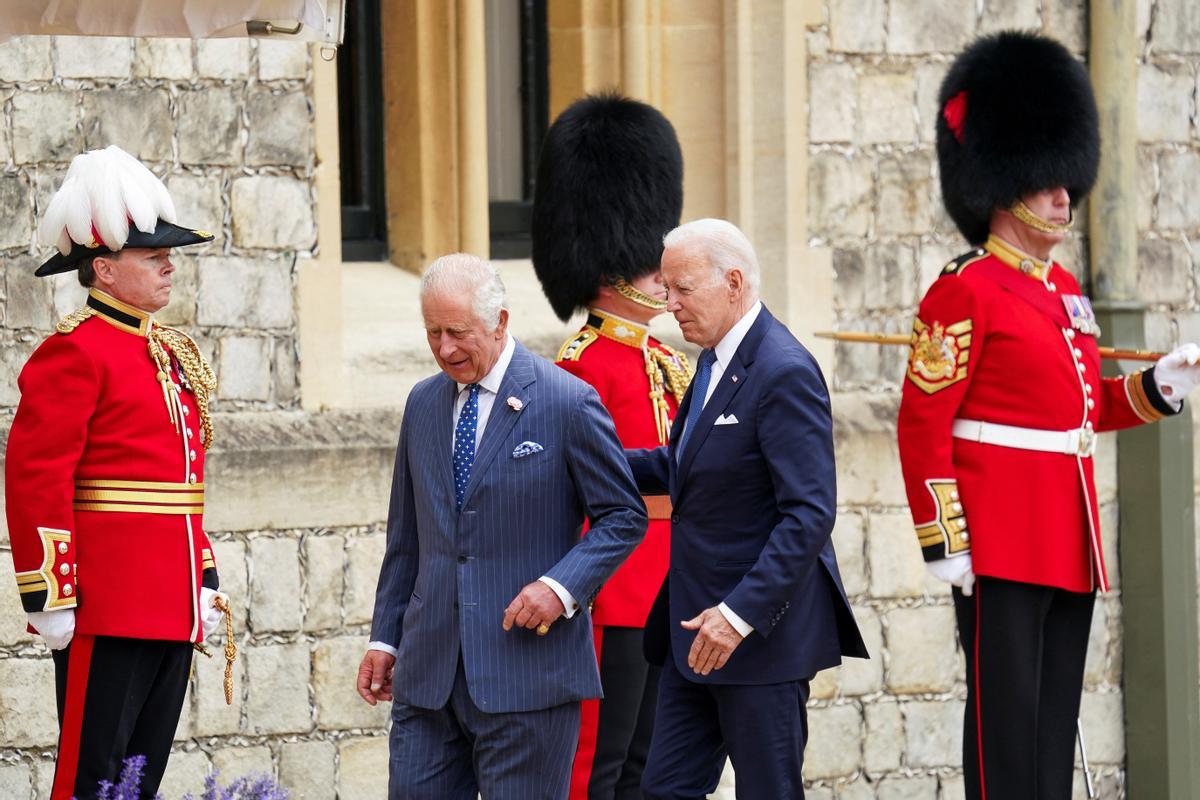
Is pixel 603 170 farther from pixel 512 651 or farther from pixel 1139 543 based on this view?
pixel 1139 543

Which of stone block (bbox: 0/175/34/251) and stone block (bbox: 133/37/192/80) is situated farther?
stone block (bbox: 133/37/192/80)

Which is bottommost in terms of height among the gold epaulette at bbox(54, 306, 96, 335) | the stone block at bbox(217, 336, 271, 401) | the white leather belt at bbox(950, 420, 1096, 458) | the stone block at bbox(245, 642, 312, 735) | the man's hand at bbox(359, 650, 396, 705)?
the stone block at bbox(245, 642, 312, 735)

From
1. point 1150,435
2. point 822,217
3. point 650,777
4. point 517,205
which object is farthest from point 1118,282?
point 650,777

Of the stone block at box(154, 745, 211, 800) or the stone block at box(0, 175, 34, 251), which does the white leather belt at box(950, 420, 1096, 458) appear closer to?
the stone block at box(154, 745, 211, 800)

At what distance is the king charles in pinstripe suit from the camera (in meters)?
3.80

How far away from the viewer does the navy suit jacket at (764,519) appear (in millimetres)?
3793

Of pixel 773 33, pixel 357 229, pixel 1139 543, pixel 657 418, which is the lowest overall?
pixel 1139 543

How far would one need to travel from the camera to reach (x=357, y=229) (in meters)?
6.69

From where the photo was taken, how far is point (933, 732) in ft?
21.6

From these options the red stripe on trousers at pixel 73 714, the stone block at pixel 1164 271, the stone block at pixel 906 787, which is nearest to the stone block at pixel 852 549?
the stone block at pixel 906 787

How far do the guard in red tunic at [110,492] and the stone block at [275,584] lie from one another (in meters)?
1.25

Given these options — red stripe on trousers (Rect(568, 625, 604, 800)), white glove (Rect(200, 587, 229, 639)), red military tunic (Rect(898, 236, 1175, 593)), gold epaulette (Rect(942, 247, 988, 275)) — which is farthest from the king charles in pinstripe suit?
gold epaulette (Rect(942, 247, 988, 275))

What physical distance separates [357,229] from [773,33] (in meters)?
1.52

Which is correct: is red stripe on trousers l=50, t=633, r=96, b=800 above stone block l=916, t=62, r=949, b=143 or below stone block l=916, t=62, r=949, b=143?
below
